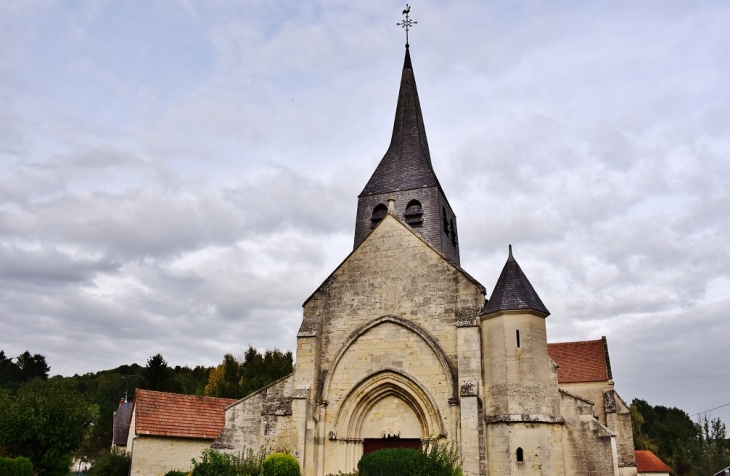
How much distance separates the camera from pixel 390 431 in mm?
15547

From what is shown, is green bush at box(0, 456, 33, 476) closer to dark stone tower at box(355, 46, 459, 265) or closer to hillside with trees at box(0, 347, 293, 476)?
hillside with trees at box(0, 347, 293, 476)

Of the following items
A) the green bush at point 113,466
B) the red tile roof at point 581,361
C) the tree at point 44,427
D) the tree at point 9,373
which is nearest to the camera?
the tree at point 44,427

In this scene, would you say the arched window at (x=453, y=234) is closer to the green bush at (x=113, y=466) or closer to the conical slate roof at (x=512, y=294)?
the conical slate roof at (x=512, y=294)

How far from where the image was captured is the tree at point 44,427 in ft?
56.2

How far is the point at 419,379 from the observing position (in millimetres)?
15273

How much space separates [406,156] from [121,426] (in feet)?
71.0

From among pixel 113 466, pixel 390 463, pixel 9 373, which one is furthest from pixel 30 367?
pixel 390 463

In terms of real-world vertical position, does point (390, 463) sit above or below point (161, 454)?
above

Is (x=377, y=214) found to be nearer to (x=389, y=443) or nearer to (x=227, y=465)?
(x=389, y=443)

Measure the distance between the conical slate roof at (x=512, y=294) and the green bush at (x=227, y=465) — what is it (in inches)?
289

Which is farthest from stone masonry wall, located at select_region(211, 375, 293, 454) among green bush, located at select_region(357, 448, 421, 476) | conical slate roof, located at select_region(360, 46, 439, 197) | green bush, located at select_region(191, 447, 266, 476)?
conical slate roof, located at select_region(360, 46, 439, 197)

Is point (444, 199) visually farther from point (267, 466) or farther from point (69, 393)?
point (69, 393)

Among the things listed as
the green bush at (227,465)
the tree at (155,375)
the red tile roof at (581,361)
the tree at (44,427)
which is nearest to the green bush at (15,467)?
the tree at (44,427)

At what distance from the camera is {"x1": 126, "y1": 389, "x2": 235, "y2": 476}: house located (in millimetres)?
20828
